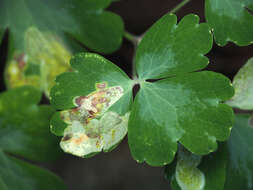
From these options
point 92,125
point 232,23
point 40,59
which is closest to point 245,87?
point 232,23

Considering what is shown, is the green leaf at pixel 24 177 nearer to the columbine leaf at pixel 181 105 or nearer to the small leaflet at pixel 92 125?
the small leaflet at pixel 92 125

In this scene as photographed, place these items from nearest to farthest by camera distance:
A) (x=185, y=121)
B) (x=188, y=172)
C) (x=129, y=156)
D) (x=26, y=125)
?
(x=185, y=121) < (x=188, y=172) < (x=26, y=125) < (x=129, y=156)

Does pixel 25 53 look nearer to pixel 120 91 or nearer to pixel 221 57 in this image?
pixel 120 91

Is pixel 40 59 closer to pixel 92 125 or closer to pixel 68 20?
pixel 68 20

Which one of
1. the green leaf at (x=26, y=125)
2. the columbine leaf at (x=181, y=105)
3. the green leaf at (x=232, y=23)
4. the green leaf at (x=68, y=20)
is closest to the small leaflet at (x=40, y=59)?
the green leaf at (x=68, y=20)

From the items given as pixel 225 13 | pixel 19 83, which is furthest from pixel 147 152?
pixel 19 83

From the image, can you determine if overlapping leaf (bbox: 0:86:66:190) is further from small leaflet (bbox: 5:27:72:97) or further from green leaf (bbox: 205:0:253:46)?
green leaf (bbox: 205:0:253:46)

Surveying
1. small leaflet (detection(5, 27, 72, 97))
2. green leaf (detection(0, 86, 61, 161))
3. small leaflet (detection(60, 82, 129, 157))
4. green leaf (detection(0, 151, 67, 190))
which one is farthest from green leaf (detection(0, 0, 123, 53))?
green leaf (detection(0, 151, 67, 190))
